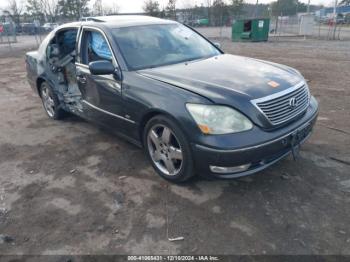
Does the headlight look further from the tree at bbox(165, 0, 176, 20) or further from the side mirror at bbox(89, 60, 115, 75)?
the tree at bbox(165, 0, 176, 20)

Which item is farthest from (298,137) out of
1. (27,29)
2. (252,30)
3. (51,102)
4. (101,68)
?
(27,29)

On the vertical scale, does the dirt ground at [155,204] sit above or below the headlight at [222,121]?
below

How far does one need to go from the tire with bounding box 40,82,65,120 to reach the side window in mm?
1469

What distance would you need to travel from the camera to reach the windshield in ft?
12.1

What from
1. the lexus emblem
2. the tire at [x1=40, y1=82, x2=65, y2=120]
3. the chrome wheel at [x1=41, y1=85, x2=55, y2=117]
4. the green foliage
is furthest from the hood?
the green foliage

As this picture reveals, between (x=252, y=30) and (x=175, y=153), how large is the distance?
70.1ft

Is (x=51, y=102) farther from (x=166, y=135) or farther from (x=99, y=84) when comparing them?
(x=166, y=135)

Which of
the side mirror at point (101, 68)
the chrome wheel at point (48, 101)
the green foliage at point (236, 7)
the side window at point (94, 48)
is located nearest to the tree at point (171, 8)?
the green foliage at point (236, 7)

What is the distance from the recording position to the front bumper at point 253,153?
2738mm

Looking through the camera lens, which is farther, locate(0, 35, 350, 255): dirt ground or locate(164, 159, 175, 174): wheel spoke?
locate(164, 159, 175, 174): wheel spoke

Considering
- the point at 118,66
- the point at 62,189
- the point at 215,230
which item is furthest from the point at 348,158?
the point at 62,189

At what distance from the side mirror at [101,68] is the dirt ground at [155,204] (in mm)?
1206

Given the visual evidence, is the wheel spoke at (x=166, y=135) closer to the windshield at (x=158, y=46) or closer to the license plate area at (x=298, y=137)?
the windshield at (x=158, y=46)

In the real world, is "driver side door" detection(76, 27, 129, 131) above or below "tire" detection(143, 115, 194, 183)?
above
